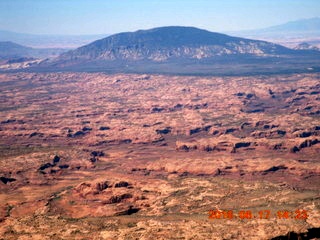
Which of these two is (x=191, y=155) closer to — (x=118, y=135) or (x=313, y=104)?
(x=118, y=135)

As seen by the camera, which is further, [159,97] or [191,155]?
[159,97]

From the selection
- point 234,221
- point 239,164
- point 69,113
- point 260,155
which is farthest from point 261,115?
point 234,221
